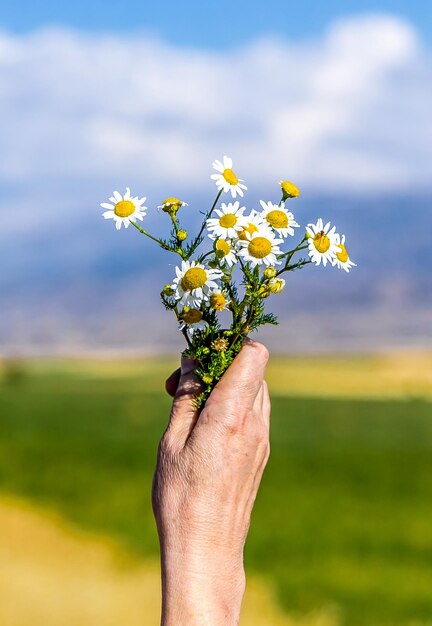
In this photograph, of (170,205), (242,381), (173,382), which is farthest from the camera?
(173,382)

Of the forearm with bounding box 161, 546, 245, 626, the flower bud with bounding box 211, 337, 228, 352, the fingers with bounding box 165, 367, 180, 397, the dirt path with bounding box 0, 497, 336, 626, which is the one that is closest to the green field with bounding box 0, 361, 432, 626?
the dirt path with bounding box 0, 497, 336, 626

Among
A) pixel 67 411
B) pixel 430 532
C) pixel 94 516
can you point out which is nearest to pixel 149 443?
pixel 67 411

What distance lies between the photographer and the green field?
16844 mm

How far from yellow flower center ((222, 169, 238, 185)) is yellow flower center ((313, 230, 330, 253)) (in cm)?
37

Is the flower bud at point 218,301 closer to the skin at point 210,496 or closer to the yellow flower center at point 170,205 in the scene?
the skin at point 210,496

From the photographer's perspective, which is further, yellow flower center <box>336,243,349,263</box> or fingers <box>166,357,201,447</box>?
yellow flower center <box>336,243,349,263</box>

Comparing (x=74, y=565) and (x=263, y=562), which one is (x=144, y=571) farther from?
(x=263, y=562)

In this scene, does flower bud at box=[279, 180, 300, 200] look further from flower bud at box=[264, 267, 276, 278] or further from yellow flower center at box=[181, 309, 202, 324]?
yellow flower center at box=[181, 309, 202, 324]

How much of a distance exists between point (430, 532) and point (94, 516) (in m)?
7.94

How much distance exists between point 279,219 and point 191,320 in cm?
49

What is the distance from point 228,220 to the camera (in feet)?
10.5

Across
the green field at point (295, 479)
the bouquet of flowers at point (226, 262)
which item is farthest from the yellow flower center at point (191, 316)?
the green field at point (295, 479)

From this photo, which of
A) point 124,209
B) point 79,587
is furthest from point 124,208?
point 79,587

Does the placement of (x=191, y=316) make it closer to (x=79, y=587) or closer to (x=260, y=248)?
(x=260, y=248)
